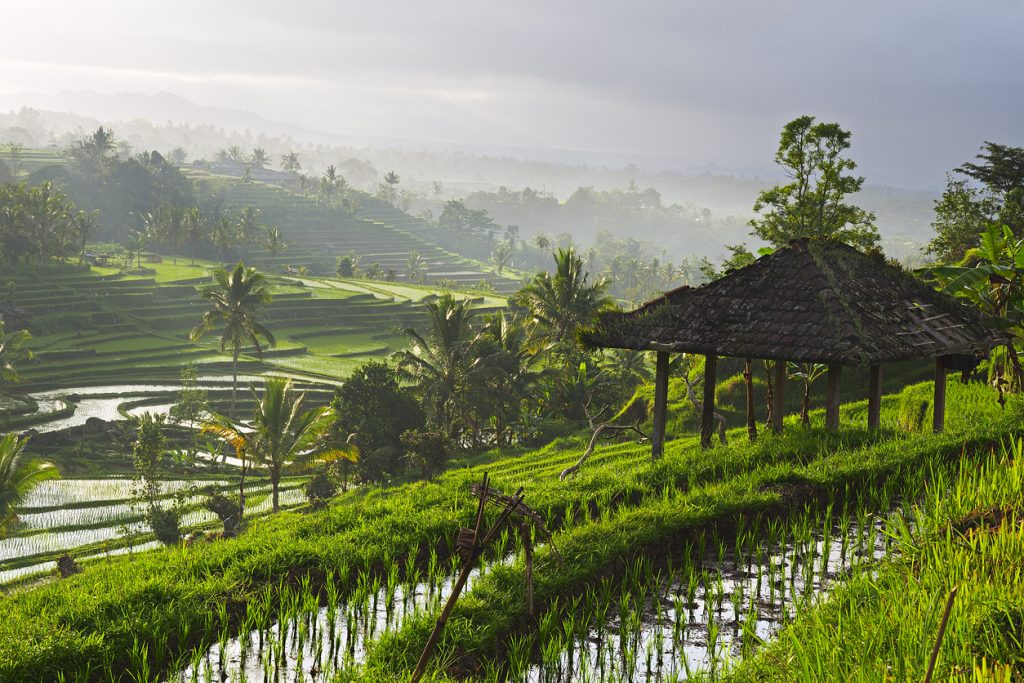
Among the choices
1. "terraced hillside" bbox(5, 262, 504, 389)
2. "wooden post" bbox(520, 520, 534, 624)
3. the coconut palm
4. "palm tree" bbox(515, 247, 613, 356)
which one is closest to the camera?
"wooden post" bbox(520, 520, 534, 624)

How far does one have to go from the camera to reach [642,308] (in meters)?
11.1

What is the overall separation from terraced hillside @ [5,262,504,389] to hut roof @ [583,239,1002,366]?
27633 mm

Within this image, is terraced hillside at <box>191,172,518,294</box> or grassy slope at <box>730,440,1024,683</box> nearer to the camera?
grassy slope at <box>730,440,1024,683</box>

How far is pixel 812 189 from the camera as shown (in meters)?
26.2

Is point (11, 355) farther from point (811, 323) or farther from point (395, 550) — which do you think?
point (811, 323)

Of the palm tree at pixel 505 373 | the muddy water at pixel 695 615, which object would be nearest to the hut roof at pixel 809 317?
the muddy water at pixel 695 615

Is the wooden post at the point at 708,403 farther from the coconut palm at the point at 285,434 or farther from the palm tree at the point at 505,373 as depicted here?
the palm tree at the point at 505,373

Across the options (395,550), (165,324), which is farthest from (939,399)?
(165,324)

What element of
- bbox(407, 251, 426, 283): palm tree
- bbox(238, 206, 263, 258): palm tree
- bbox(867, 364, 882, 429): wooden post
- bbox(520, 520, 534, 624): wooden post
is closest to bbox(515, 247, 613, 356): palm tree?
bbox(867, 364, 882, 429): wooden post

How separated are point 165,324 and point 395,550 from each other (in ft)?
145

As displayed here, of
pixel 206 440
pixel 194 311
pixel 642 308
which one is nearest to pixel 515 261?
pixel 194 311

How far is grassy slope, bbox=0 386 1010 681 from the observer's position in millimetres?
5337

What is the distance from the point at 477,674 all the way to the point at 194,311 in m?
48.6

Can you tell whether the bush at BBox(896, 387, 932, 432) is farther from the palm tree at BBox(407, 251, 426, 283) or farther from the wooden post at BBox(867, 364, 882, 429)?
the palm tree at BBox(407, 251, 426, 283)
